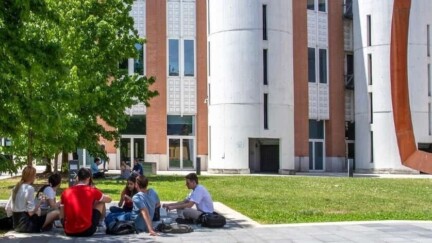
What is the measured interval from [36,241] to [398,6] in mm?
7008

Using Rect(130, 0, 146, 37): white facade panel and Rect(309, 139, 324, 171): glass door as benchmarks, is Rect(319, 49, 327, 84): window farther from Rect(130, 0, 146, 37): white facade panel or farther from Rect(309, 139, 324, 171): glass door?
Rect(130, 0, 146, 37): white facade panel

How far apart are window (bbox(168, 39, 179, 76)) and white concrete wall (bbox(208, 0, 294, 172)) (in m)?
3.54

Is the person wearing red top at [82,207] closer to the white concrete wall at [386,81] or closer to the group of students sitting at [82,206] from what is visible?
the group of students sitting at [82,206]

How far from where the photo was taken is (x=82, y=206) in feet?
35.0

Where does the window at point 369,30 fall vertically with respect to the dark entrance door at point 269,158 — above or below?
above

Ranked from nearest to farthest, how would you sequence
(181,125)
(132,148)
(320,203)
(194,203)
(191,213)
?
1. (194,203)
2. (191,213)
3. (320,203)
4. (132,148)
5. (181,125)

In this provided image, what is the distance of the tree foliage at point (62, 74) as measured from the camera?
10312mm

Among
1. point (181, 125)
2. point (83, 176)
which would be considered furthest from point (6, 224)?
point (181, 125)

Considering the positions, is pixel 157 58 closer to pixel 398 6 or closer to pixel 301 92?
pixel 301 92

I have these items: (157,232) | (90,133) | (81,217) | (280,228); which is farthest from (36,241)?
(90,133)

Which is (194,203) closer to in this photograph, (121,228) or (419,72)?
(121,228)

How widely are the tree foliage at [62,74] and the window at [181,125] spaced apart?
11867mm

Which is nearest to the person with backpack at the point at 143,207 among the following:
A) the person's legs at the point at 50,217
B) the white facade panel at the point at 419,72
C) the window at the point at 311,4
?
the person's legs at the point at 50,217

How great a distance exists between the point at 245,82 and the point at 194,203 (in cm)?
2648
